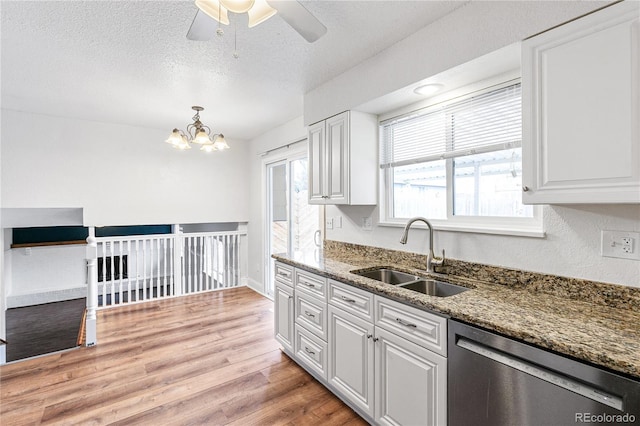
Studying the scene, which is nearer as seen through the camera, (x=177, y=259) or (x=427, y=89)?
(x=427, y=89)

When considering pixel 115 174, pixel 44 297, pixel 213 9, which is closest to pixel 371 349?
pixel 213 9

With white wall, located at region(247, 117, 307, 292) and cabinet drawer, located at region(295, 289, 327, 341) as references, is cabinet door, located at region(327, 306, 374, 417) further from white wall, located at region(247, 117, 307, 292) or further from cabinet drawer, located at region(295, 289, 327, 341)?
white wall, located at region(247, 117, 307, 292)

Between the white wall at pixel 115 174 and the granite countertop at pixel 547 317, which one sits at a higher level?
the white wall at pixel 115 174

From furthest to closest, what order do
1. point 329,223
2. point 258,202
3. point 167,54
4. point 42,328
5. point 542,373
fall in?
1. point 258,202
2. point 42,328
3. point 329,223
4. point 167,54
5. point 542,373

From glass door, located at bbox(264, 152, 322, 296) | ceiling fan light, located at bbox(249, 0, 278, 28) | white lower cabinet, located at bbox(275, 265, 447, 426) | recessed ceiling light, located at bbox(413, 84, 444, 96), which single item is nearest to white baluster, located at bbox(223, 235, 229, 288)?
glass door, located at bbox(264, 152, 322, 296)

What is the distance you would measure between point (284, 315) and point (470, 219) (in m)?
1.74

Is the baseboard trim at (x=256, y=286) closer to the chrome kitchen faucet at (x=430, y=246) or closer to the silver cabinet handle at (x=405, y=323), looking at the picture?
the chrome kitchen faucet at (x=430, y=246)

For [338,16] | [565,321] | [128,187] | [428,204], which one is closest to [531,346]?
[565,321]

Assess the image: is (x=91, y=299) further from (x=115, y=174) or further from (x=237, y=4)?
(x=237, y=4)

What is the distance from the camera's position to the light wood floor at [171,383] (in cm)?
203

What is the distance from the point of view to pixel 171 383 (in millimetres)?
2398

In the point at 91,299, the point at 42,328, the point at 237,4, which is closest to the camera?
the point at 237,4

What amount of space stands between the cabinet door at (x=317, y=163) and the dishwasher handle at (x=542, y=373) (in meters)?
1.80

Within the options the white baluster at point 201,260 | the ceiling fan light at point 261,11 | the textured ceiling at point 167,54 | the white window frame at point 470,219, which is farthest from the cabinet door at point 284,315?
the white baluster at point 201,260
